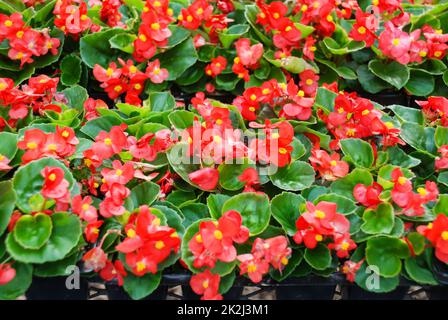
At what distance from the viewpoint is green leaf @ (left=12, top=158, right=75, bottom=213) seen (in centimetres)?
117

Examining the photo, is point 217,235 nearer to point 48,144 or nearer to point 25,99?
point 48,144

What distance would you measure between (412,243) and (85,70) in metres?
1.06

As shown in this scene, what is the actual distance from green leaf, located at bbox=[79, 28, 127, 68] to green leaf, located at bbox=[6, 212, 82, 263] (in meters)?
0.69

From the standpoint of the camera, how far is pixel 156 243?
3.76 feet

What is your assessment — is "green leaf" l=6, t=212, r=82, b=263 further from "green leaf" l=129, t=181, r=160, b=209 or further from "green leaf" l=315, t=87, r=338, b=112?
"green leaf" l=315, t=87, r=338, b=112

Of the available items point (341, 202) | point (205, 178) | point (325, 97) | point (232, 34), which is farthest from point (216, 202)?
point (232, 34)

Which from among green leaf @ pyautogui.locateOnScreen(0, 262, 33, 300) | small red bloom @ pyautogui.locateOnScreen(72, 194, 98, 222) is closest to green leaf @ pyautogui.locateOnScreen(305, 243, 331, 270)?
small red bloom @ pyautogui.locateOnScreen(72, 194, 98, 222)

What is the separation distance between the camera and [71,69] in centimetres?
176

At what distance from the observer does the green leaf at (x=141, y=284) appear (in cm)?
116

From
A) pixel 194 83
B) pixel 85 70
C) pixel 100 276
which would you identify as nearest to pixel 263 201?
pixel 100 276

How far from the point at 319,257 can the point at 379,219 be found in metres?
0.15

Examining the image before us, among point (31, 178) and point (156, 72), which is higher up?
point (31, 178)

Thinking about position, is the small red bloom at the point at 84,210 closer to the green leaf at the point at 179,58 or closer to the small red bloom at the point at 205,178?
the small red bloom at the point at 205,178
